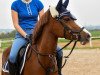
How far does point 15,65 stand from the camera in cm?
765

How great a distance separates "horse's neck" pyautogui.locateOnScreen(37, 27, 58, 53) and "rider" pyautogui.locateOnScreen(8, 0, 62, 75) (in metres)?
0.55

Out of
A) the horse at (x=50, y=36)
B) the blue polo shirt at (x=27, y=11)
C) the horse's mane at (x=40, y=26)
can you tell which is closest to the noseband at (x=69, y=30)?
the horse at (x=50, y=36)

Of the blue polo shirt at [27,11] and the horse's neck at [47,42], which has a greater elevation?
the blue polo shirt at [27,11]

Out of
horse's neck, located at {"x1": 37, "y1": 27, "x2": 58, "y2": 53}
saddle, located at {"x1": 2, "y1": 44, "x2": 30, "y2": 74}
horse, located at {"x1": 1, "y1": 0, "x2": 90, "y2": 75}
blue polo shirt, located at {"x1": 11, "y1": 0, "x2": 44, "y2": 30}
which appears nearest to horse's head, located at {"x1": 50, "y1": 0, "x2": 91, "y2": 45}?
horse, located at {"x1": 1, "y1": 0, "x2": 90, "y2": 75}

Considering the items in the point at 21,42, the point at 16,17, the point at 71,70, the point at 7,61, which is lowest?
the point at 71,70

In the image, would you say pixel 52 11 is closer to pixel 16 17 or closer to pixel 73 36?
pixel 73 36

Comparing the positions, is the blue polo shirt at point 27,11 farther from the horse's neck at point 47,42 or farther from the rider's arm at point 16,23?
the horse's neck at point 47,42

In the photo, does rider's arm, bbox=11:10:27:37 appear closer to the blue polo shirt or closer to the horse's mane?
the blue polo shirt

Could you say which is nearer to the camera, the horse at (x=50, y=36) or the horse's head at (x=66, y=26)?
the horse's head at (x=66, y=26)

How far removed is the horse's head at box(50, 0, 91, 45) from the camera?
6.35 meters

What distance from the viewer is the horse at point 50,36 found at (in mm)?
6476

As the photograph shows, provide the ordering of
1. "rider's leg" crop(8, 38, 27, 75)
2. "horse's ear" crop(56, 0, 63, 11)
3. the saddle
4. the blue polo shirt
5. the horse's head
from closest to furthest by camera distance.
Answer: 1. the horse's head
2. "horse's ear" crop(56, 0, 63, 11)
3. the saddle
4. "rider's leg" crop(8, 38, 27, 75)
5. the blue polo shirt

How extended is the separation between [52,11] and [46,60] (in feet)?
3.12

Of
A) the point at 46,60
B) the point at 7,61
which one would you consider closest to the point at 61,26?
the point at 46,60
